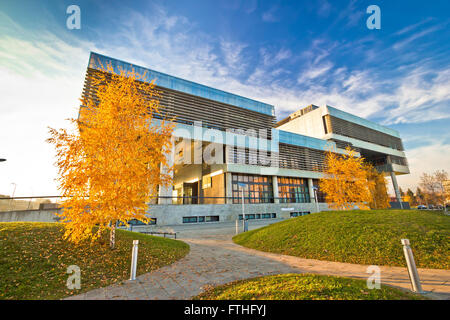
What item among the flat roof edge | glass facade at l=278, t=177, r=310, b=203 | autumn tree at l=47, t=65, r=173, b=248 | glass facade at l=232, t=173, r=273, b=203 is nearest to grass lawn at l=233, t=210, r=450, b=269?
autumn tree at l=47, t=65, r=173, b=248

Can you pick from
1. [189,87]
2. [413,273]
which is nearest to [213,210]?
[189,87]

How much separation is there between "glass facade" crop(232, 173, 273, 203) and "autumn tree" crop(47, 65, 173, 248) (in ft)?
80.5

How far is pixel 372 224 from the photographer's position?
9047 millimetres

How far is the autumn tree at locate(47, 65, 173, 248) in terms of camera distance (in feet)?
23.3

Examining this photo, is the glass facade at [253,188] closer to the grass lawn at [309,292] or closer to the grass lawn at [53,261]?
the grass lawn at [53,261]

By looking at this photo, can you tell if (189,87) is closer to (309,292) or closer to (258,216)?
(258,216)

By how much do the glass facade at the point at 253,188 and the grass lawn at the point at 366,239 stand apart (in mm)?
20734

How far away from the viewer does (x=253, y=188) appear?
3447 cm

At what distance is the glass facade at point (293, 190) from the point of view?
122 feet

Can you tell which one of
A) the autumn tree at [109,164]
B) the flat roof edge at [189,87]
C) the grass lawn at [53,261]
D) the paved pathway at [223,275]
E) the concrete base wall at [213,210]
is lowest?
the paved pathway at [223,275]

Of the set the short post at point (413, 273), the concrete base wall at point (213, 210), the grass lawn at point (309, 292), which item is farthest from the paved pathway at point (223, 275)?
the concrete base wall at point (213, 210)

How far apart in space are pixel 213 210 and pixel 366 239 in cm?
2074
